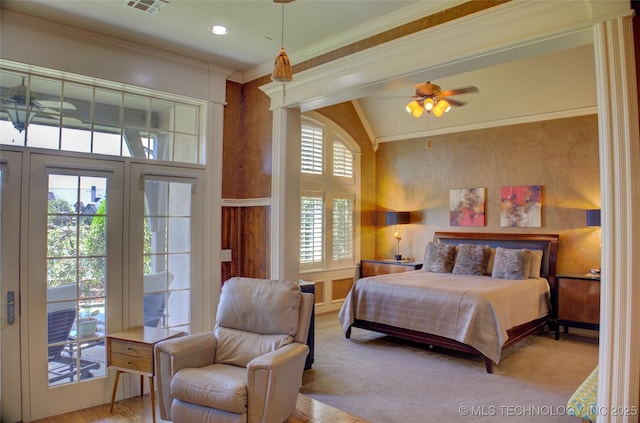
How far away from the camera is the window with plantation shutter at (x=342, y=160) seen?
7.34 meters

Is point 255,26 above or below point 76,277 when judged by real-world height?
above

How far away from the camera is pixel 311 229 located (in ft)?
22.6

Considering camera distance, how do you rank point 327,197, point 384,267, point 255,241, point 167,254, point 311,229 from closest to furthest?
point 167,254, point 255,241, point 311,229, point 327,197, point 384,267

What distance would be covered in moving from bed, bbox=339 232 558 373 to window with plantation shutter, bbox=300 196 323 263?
56.0 inches

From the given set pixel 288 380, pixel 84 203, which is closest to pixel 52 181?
pixel 84 203

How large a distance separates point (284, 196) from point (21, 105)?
2.31 metres

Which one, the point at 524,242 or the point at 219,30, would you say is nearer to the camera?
the point at 219,30

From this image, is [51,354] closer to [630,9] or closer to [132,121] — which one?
[132,121]

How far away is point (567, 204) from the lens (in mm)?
6016

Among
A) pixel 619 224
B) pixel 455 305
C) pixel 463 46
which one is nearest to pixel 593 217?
pixel 455 305

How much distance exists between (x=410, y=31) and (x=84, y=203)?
302 cm

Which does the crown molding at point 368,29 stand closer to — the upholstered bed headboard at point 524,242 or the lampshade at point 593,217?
the lampshade at point 593,217

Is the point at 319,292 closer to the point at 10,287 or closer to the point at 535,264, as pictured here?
the point at 535,264

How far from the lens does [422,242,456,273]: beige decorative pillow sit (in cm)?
651
